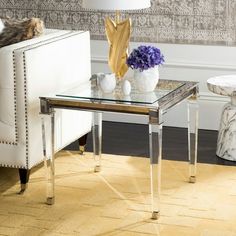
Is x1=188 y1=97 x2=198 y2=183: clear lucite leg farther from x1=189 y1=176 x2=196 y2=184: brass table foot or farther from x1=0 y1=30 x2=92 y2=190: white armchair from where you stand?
x1=0 y1=30 x2=92 y2=190: white armchair

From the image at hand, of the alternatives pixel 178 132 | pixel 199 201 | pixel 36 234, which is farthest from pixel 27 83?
pixel 178 132

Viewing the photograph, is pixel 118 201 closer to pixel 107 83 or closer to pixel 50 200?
pixel 50 200

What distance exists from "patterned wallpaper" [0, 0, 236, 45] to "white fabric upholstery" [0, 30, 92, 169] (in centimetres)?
116

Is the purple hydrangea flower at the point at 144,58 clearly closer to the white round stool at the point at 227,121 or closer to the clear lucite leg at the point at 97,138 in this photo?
the clear lucite leg at the point at 97,138

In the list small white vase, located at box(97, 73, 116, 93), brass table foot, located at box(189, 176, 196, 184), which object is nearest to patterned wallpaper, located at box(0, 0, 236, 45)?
brass table foot, located at box(189, 176, 196, 184)

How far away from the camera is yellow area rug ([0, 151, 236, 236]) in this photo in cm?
313

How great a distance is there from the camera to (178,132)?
480cm

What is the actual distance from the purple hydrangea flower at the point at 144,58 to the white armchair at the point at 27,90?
1.50 ft

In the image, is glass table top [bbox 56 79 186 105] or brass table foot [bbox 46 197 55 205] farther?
brass table foot [bbox 46 197 55 205]

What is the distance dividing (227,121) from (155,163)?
1042 mm

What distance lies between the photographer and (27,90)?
3.45 meters

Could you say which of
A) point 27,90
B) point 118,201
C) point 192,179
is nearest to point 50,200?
point 118,201

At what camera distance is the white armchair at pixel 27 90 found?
3433 mm

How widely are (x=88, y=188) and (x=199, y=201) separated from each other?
620mm
